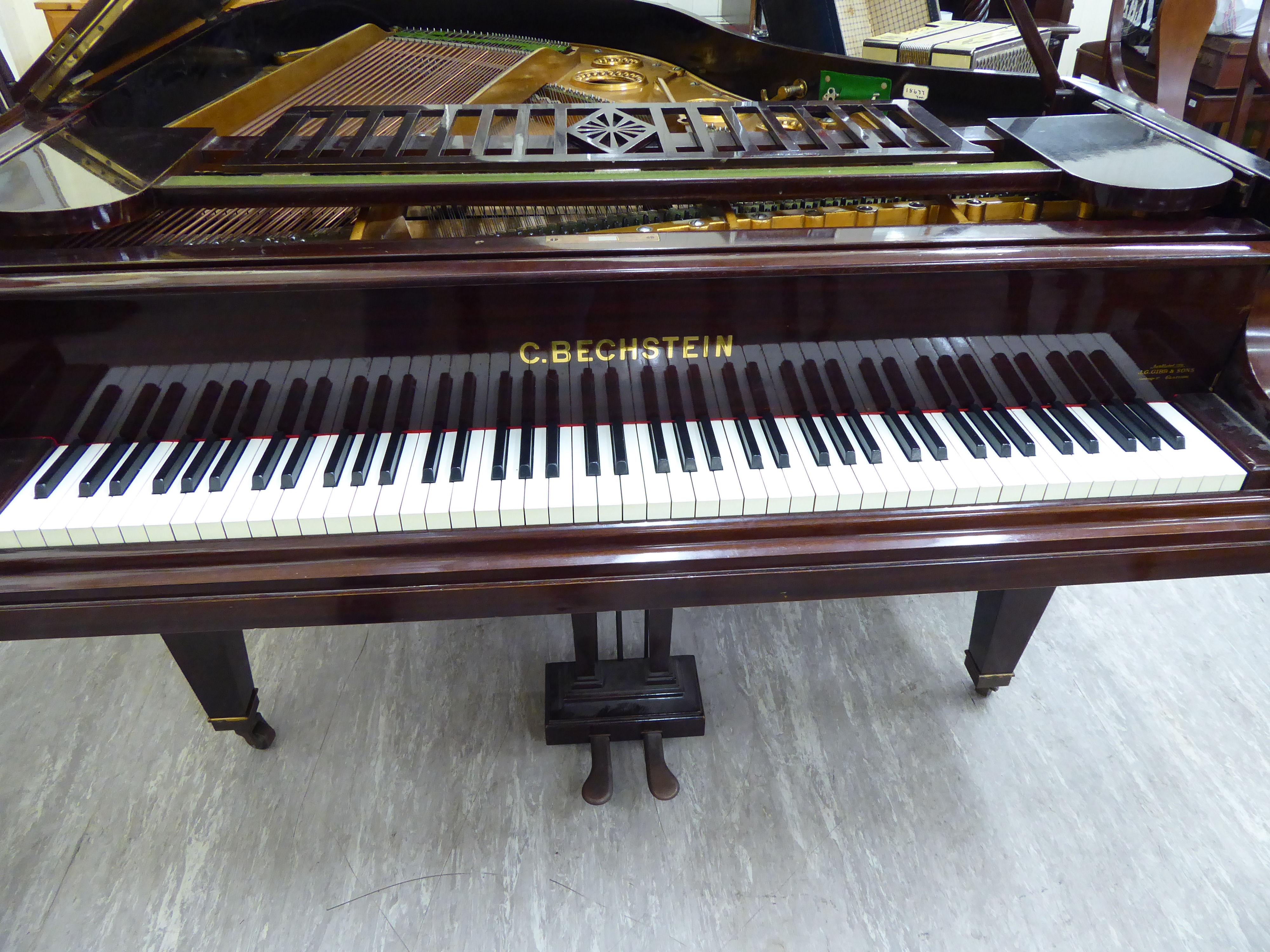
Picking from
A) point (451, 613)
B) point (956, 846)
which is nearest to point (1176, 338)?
point (956, 846)

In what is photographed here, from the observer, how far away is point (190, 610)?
1.31 meters

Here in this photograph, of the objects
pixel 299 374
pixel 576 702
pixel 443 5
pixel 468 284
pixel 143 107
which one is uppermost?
pixel 443 5

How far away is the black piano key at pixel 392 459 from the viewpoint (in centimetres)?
134

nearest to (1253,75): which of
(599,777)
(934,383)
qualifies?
(934,383)

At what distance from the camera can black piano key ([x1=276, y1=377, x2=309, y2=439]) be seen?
4.55 feet

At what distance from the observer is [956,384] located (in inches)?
57.9

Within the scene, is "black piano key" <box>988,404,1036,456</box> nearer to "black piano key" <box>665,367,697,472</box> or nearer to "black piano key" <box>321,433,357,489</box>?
"black piano key" <box>665,367,697,472</box>

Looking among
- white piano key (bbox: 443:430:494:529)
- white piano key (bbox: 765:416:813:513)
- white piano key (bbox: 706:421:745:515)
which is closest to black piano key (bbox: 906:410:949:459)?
white piano key (bbox: 765:416:813:513)

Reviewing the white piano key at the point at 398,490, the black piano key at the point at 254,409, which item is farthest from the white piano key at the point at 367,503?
the black piano key at the point at 254,409

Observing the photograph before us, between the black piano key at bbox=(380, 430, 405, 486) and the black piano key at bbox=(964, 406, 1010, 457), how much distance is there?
105cm

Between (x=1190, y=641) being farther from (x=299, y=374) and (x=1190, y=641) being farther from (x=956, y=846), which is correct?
(x=299, y=374)

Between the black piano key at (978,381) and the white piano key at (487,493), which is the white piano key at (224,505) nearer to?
the white piano key at (487,493)

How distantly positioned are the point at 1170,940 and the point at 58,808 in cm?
253

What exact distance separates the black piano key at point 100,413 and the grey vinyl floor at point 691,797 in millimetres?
1007
